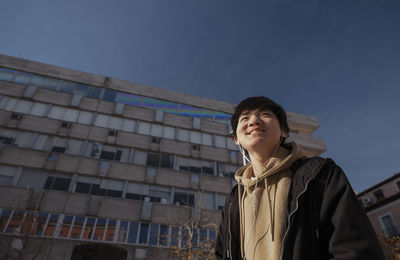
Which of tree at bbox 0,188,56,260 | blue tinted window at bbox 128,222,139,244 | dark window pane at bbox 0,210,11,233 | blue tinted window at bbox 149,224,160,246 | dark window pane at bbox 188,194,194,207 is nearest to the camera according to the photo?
tree at bbox 0,188,56,260

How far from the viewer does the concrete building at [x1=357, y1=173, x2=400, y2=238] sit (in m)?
21.2

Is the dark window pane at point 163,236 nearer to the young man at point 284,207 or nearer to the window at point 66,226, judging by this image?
the window at point 66,226

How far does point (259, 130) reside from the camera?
6.73ft

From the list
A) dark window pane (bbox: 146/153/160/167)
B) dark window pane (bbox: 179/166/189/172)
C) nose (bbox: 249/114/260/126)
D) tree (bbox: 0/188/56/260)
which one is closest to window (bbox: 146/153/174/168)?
dark window pane (bbox: 146/153/160/167)

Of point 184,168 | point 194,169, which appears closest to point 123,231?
point 184,168

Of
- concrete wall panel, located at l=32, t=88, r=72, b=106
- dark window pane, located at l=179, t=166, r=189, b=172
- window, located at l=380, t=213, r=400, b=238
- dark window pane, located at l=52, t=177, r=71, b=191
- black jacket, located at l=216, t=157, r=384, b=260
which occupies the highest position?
concrete wall panel, located at l=32, t=88, r=72, b=106

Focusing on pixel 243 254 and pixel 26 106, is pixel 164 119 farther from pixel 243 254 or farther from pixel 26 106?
pixel 243 254

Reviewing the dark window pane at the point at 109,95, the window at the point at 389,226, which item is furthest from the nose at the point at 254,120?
the window at the point at 389,226

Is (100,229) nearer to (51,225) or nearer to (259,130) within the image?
(51,225)

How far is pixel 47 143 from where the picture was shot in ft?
66.9

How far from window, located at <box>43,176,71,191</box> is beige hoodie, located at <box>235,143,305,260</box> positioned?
2024 centimetres

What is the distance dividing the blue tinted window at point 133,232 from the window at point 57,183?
5.97m

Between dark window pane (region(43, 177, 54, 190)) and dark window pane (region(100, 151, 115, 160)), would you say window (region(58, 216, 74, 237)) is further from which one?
dark window pane (region(100, 151, 115, 160))

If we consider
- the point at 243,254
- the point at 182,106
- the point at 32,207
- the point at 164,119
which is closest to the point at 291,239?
the point at 243,254
